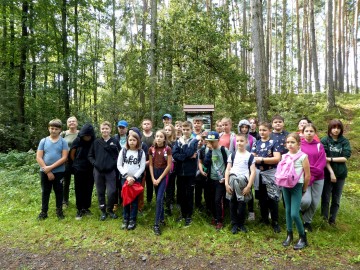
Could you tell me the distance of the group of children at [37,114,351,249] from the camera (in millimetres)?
4289

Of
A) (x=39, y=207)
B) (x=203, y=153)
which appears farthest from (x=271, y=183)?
(x=39, y=207)

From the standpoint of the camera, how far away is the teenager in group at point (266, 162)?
14.4 ft

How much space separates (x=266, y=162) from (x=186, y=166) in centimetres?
139

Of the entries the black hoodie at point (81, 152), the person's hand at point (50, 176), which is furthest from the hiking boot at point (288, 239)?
the person's hand at point (50, 176)

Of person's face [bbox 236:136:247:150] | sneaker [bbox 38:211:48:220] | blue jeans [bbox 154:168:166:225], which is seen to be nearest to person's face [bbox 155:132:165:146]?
blue jeans [bbox 154:168:166:225]

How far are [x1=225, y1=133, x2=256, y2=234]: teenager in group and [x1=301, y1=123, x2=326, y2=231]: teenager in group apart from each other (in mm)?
963

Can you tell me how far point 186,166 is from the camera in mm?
4676

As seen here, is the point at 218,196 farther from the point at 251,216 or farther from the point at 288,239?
the point at 288,239

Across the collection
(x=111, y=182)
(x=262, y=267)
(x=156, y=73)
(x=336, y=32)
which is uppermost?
(x=336, y=32)

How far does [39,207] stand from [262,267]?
475cm

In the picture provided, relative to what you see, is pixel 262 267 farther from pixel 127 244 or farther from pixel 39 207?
pixel 39 207

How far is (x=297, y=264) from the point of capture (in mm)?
3508

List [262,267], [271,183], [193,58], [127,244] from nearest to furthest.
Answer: [262,267], [127,244], [271,183], [193,58]

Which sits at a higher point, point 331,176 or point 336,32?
point 336,32
